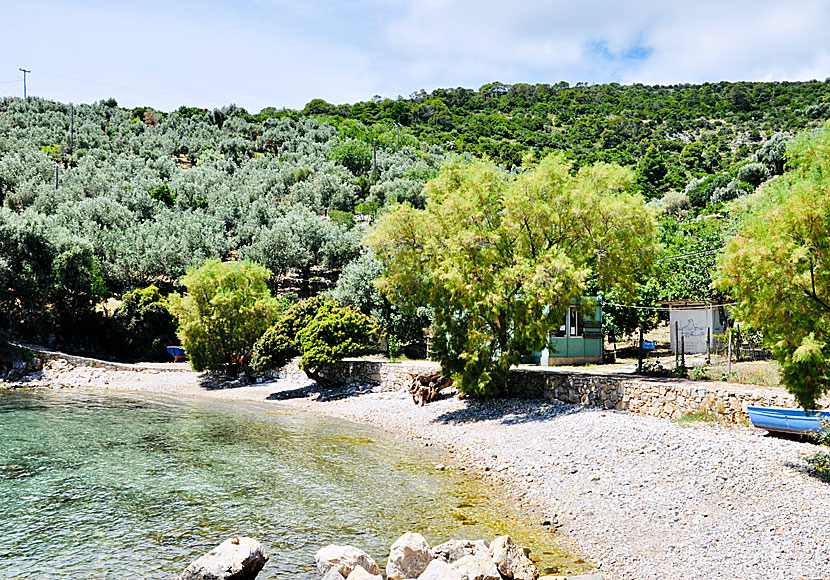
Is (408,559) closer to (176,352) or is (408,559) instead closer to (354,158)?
(176,352)

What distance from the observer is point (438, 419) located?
24.7 m

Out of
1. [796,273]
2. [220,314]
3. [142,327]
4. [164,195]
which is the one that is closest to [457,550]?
[796,273]

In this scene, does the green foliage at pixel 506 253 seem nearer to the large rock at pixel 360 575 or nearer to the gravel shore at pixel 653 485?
the gravel shore at pixel 653 485

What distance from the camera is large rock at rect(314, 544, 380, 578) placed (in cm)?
991

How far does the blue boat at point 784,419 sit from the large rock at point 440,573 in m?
11.2

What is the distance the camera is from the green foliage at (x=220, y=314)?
37.2 m

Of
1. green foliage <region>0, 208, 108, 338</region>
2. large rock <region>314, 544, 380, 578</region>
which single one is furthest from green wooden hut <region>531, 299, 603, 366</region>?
green foliage <region>0, 208, 108, 338</region>

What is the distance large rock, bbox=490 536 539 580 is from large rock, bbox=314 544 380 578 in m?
2.11

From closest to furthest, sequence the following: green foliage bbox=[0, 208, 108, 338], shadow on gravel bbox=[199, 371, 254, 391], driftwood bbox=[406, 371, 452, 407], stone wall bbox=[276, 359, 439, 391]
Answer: driftwood bbox=[406, 371, 452, 407] < stone wall bbox=[276, 359, 439, 391] < shadow on gravel bbox=[199, 371, 254, 391] < green foliage bbox=[0, 208, 108, 338]

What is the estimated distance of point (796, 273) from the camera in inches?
516

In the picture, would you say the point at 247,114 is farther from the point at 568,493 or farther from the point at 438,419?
the point at 568,493

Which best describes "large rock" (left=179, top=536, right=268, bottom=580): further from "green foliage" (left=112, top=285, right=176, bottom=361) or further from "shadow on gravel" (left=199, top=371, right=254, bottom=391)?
"green foliage" (left=112, top=285, right=176, bottom=361)

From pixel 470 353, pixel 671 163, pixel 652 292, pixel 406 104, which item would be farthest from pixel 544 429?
pixel 406 104

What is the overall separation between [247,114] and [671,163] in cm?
7762
